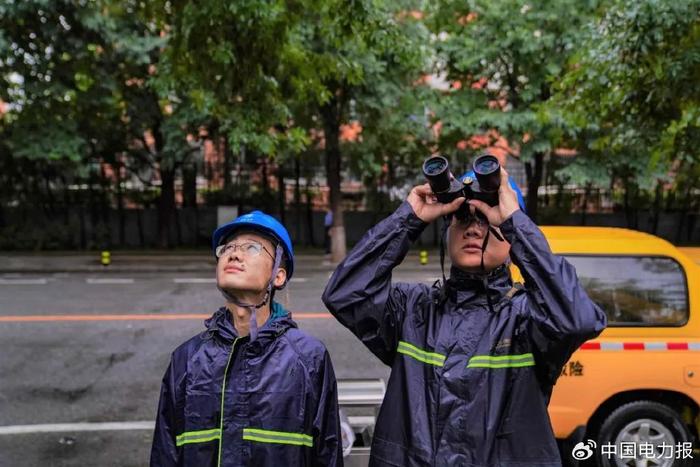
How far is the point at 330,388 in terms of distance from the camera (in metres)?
2.45

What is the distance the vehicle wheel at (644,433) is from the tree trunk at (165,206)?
17856mm

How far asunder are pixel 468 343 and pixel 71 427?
483 centimetres

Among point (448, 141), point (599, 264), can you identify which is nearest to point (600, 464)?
point (599, 264)

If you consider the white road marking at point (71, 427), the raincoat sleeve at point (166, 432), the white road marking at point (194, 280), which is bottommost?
the white road marking at point (71, 427)

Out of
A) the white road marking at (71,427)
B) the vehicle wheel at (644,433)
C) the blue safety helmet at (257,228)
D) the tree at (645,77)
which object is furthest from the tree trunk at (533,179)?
the blue safety helmet at (257,228)

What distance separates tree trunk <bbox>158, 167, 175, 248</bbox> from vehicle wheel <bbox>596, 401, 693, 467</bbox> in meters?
17.9

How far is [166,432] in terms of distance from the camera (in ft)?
7.82

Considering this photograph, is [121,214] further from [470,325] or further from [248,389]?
[470,325]

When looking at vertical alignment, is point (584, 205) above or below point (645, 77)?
below

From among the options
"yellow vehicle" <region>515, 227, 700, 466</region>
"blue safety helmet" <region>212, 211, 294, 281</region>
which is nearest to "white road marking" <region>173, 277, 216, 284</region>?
"yellow vehicle" <region>515, 227, 700, 466</region>

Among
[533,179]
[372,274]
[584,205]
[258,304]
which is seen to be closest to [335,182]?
[533,179]

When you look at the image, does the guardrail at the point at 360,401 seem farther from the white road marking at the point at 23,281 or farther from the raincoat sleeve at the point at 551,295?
the white road marking at the point at 23,281

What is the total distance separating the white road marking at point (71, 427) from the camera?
557 cm

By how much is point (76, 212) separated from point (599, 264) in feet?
66.5
